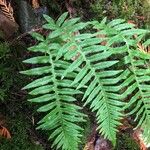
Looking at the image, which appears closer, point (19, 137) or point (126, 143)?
point (19, 137)

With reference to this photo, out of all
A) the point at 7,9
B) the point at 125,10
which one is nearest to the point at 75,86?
the point at 7,9

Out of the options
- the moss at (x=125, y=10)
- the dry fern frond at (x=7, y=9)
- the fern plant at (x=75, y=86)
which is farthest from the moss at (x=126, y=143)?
the dry fern frond at (x=7, y=9)

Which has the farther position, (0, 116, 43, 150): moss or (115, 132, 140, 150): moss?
(115, 132, 140, 150): moss

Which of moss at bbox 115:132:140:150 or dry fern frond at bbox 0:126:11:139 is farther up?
dry fern frond at bbox 0:126:11:139

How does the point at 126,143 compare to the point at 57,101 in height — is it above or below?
below

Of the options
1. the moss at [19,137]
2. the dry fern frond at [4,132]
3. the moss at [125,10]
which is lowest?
the moss at [19,137]

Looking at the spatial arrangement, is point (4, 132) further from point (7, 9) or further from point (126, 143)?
point (126, 143)

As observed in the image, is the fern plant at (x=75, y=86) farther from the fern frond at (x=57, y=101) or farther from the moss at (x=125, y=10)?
the moss at (x=125, y=10)

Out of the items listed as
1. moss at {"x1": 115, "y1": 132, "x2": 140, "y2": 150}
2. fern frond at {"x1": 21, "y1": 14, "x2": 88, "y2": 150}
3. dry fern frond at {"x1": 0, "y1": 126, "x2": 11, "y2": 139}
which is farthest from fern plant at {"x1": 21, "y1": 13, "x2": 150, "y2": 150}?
moss at {"x1": 115, "y1": 132, "x2": 140, "y2": 150}

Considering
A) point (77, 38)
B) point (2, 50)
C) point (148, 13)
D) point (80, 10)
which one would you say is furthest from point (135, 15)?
point (2, 50)

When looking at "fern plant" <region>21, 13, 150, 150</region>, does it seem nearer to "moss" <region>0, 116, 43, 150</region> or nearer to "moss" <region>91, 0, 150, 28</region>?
"moss" <region>0, 116, 43, 150</region>

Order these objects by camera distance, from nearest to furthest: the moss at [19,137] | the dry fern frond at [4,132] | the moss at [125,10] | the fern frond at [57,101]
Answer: the fern frond at [57,101] < the dry fern frond at [4,132] < the moss at [19,137] < the moss at [125,10]
